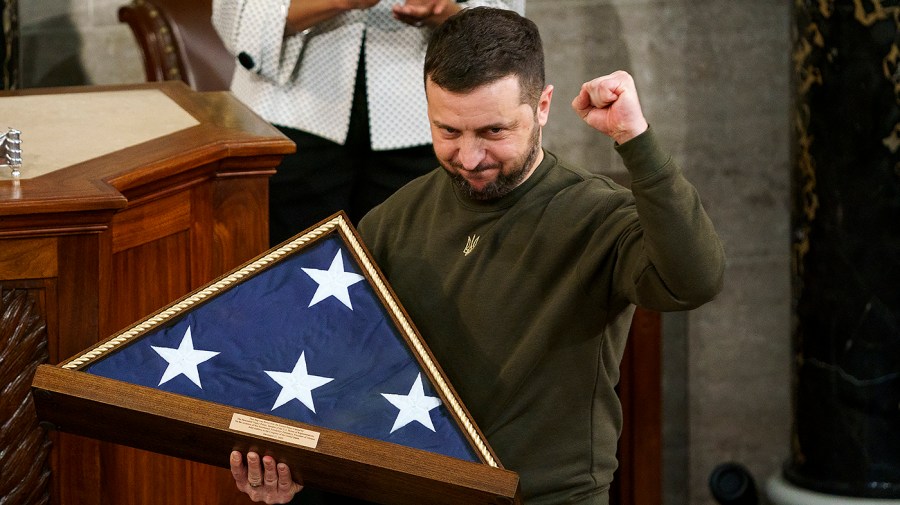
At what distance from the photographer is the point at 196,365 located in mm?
1864

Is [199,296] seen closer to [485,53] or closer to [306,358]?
[306,358]

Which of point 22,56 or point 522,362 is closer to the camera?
point 522,362

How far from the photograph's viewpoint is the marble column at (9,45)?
12.4ft

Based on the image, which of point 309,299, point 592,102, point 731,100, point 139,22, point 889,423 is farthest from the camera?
point 731,100

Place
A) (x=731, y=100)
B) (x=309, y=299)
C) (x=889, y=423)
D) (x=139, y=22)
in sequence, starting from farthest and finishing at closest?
(x=731, y=100) < (x=139, y=22) < (x=889, y=423) < (x=309, y=299)

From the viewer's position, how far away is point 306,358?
6.31ft

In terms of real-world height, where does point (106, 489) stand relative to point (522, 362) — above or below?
below

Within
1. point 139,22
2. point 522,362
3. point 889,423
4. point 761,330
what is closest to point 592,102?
point 522,362

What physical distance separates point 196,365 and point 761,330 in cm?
286

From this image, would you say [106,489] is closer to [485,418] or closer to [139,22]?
[485,418]

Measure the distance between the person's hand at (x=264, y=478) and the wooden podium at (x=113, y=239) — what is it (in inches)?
9.7

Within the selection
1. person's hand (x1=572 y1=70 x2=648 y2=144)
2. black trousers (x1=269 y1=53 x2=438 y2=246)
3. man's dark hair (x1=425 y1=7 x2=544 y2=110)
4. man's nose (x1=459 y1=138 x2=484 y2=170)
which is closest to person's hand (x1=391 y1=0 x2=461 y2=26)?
black trousers (x1=269 y1=53 x2=438 y2=246)

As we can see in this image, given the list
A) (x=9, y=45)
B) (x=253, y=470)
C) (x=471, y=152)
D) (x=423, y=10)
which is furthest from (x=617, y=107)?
(x=9, y=45)

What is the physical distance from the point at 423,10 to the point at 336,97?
32 centimetres
